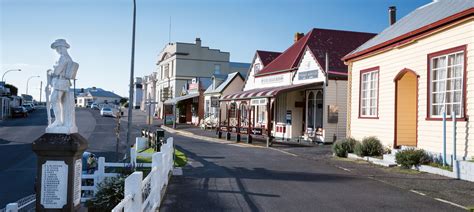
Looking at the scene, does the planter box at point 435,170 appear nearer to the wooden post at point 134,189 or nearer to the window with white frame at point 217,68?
the wooden post at point 134,189

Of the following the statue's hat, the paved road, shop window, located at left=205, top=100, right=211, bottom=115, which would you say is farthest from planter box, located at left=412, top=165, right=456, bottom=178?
shop window, located at left=205, top=100, right=211, bottom=115

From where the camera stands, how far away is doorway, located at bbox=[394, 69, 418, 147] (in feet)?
49.2

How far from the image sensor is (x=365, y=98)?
57.4ft

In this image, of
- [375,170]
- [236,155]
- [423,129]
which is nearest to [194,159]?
[236,155]

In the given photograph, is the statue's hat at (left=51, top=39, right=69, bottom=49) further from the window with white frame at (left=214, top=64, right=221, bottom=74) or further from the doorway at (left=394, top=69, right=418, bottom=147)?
the window with white frame at (left=214, top=64, right=221, bottom=74)

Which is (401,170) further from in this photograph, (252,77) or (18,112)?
(18,112)

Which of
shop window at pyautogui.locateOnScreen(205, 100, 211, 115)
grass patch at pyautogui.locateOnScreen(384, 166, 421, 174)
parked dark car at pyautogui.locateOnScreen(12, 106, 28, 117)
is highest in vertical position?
shop window at pyautogui.locateOnScreen(205, 100, 211, 115)

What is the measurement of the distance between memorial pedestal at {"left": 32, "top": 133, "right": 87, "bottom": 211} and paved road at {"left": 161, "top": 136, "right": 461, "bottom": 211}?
6.00 ft

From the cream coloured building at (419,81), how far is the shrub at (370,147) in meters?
0.31

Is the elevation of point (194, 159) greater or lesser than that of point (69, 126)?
lesser

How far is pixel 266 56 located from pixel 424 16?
1853 centimetres

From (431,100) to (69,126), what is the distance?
34.3ft

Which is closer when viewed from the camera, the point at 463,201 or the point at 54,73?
the point at 54,73

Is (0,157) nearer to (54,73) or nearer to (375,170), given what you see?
(54,73)
